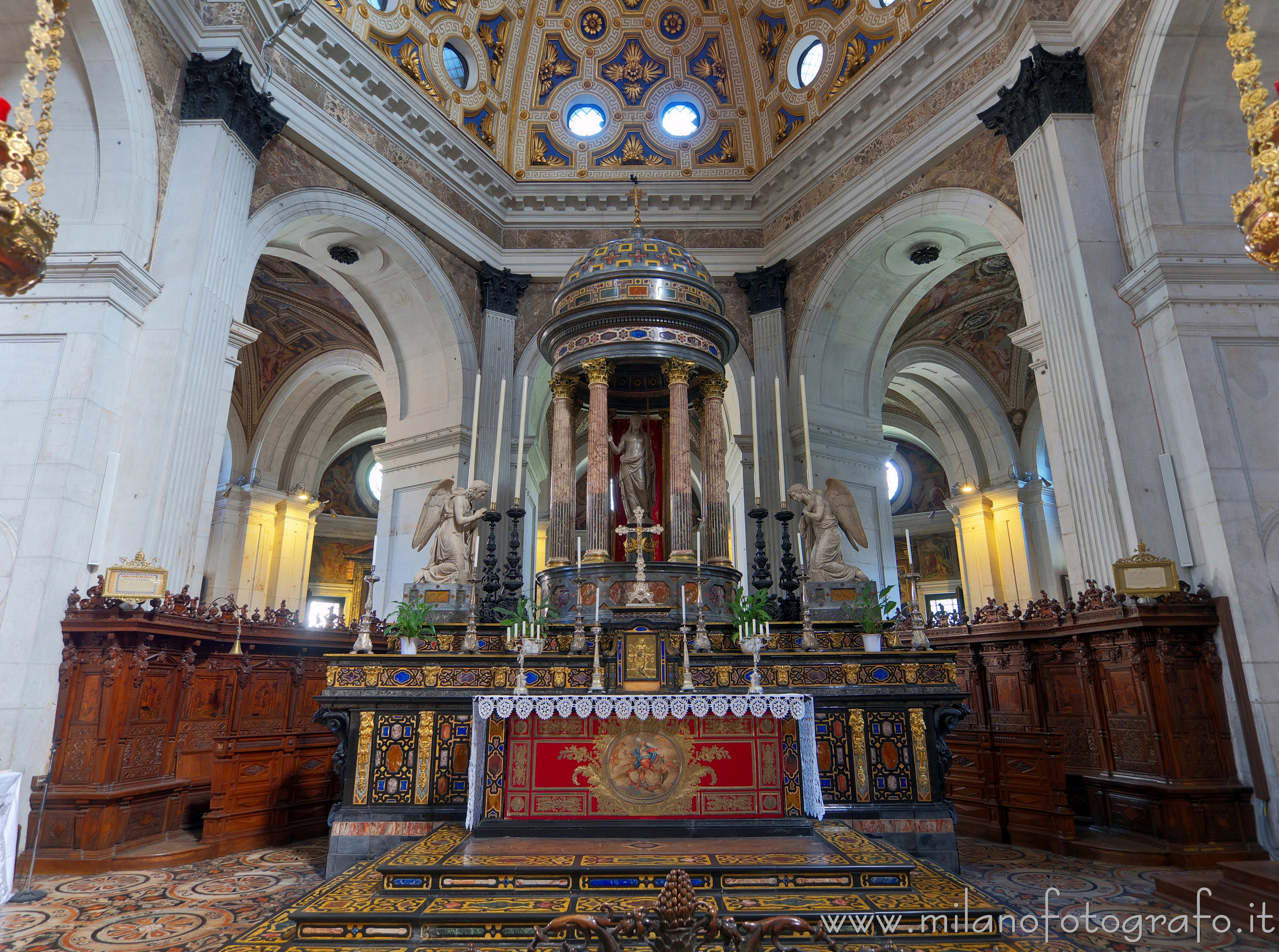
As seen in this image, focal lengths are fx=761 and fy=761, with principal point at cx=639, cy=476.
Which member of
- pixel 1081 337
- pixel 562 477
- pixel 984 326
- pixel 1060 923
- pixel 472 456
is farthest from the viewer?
pixel 984 326

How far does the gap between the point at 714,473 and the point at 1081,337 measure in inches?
152

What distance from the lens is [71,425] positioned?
6.61 m

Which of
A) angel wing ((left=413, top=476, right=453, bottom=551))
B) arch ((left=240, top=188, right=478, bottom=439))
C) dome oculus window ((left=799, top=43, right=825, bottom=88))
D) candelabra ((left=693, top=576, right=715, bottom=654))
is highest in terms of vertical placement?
dome oculus window ((left=799, top=43, right=825, bottom=88))

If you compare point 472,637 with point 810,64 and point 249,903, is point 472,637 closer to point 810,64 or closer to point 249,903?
point 249,903

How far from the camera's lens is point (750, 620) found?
21.0ft

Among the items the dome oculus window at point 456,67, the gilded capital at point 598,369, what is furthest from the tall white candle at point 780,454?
the dome oculus window at point 456,67

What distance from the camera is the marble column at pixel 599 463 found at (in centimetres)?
756

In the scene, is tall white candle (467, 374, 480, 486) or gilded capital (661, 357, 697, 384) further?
tall white candle (467, 374, 480, 486)

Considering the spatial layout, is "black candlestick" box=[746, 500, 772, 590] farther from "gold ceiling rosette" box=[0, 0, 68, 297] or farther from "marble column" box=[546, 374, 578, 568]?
"gold ceiling rosette" box=[0, 0, 68, 297]

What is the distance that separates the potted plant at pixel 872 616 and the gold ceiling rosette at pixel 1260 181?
3535mm

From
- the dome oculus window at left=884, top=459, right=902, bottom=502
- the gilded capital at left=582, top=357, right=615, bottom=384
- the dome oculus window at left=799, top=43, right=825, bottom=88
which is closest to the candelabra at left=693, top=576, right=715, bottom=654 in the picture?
the gilded capital at left=582, top=357, right=615, bottom=384

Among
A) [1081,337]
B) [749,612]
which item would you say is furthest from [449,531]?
[1081,337]

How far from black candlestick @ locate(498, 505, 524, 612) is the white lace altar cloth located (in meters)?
1.80

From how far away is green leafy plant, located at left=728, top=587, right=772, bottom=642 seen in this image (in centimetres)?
637
